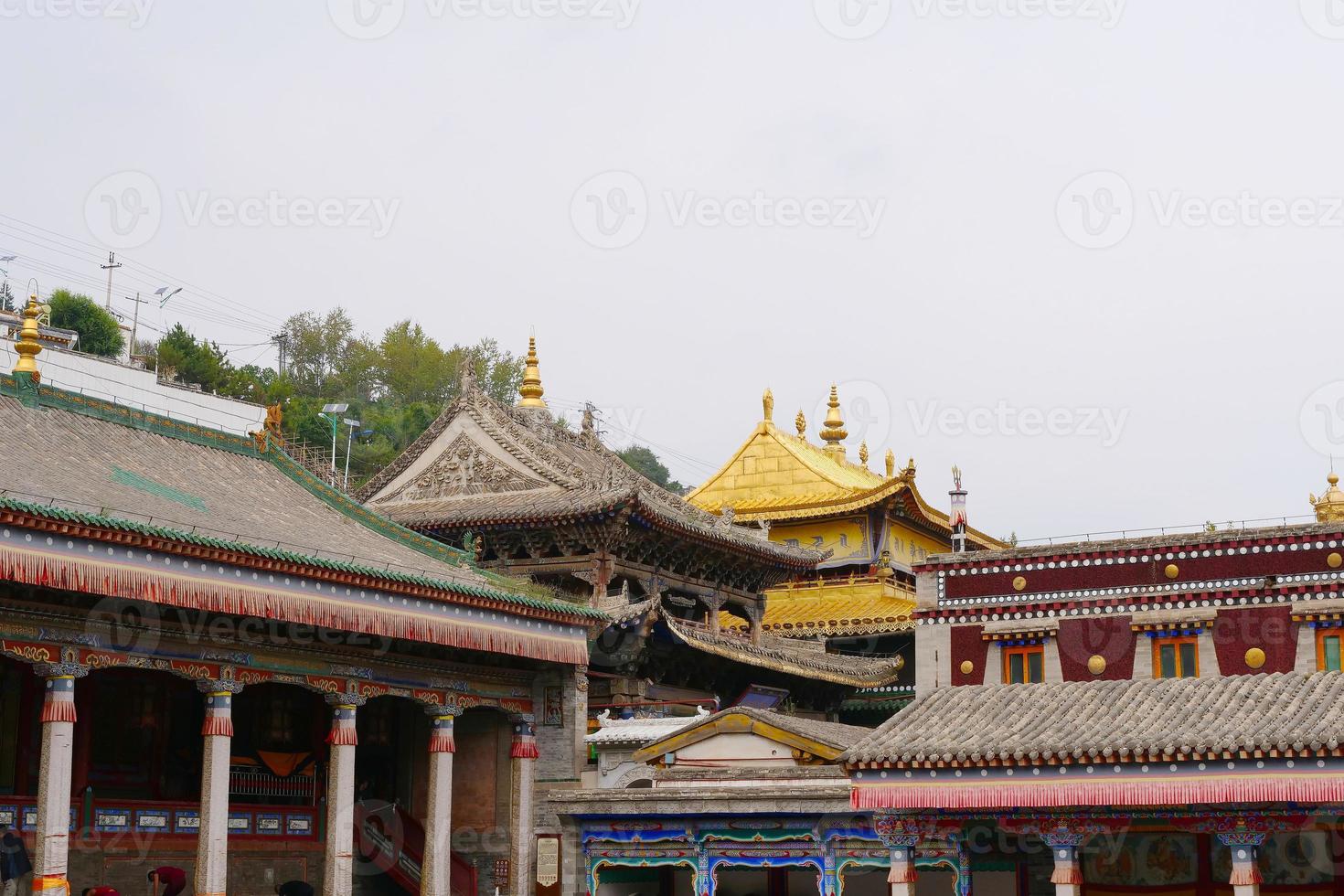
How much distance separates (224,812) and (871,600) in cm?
2393

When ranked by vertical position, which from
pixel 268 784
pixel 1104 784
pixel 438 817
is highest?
pixel 1104 784

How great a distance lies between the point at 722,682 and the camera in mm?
40500

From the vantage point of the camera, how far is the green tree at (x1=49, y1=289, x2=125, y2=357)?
6806 centimetres

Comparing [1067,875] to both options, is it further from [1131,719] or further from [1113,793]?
[1131,719]

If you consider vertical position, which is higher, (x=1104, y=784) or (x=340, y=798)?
(x=1104, y=784)

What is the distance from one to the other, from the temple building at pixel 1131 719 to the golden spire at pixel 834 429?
25.5 m

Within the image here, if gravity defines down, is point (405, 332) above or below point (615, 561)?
above

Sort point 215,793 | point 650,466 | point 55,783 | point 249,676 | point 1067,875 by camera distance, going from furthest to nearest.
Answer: point 650,466
point 249,676
point 215,793
point 1067,875
point 55,783

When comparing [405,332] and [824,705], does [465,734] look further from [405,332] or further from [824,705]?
[405,332]

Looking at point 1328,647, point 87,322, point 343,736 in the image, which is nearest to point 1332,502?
point 1328,647

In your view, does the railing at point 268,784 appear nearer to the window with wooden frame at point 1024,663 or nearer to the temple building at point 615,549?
the temple building at point 615,549

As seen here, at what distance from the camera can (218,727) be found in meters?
26.8

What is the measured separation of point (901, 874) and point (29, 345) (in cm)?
1733

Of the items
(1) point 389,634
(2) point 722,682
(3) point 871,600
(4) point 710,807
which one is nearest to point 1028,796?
(4) point 710,807
